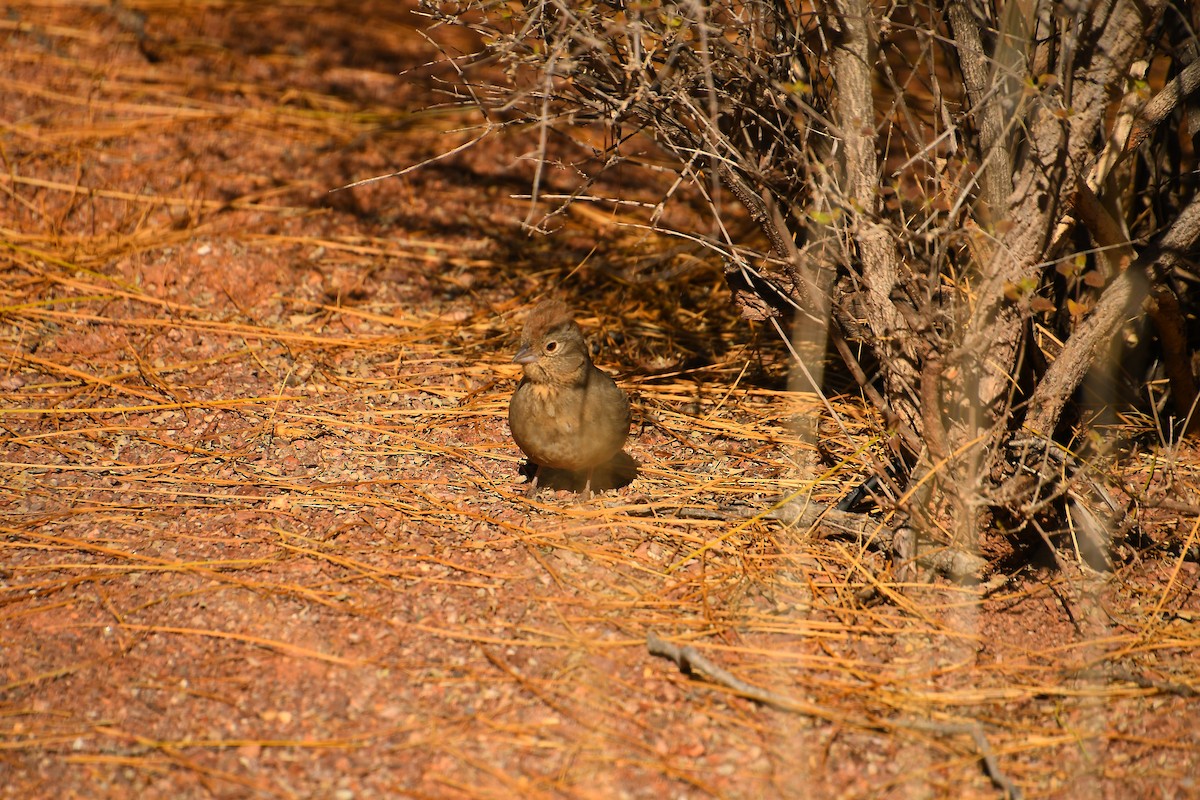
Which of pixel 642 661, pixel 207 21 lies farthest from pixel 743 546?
pixel 207 21

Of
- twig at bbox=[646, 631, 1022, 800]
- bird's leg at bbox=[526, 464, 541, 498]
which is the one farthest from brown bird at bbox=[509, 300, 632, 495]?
twig at bbox=[646, 631, 1022, 800]

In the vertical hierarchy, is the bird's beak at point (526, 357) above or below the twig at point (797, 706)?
above

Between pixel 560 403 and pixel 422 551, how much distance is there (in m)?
0.74

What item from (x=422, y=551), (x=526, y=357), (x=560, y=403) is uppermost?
(x=526, y=357)

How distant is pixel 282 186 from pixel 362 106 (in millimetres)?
1066

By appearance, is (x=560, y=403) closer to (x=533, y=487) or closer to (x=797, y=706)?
(x=533, y=487)

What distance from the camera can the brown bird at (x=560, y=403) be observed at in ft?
13.1

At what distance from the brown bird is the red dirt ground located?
0.78 ft

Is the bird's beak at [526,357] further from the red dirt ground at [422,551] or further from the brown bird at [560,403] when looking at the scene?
the red dirt ground at [422,551]

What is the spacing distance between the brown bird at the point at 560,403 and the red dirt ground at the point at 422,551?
0.24m

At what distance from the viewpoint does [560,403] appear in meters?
4.02

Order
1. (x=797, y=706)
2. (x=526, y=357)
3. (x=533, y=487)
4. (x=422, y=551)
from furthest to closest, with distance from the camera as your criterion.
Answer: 1. (x=533, y=487)
2. (x=526, y=357)
3. (x=422, y=551)
4. (x=797, y=706)

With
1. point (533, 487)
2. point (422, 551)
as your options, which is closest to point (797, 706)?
point (422, 551)

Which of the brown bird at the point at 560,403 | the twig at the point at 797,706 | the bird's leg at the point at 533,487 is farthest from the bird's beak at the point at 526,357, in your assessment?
the twig at the point at 797,706
